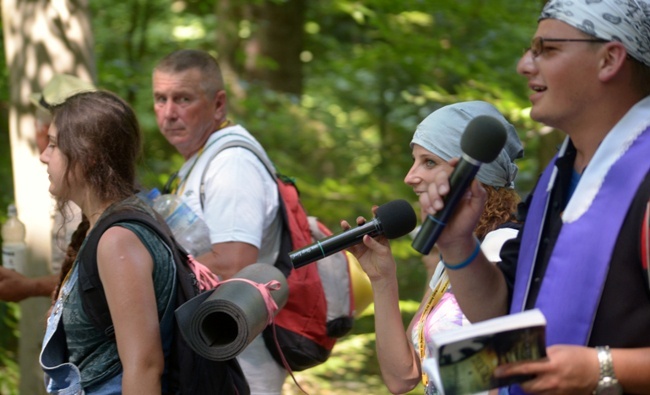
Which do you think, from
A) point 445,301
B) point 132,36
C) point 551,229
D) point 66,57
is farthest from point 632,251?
point 132,36

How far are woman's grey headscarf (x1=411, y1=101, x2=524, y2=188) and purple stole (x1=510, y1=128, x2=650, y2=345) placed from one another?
2.81ft

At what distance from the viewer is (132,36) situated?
10.8 metres

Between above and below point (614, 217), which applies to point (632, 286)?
below

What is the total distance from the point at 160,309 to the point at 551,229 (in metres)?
1.38

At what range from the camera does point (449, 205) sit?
2.23m

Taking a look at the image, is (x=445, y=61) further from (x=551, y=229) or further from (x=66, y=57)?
(x=551, y=229)

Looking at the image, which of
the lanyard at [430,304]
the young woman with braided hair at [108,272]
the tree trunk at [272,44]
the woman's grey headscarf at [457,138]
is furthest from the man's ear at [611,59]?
the tree trunk at [272,44]

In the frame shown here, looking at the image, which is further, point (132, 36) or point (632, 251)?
point (132, 36)

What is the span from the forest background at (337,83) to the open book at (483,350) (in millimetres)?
4775

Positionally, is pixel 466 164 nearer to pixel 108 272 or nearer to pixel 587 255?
pixel 587 255

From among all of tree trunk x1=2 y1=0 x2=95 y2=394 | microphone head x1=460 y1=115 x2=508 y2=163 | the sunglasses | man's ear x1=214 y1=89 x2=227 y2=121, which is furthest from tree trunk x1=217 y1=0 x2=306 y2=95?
microphone head x1=460 y1=115 x2=508 y2=163

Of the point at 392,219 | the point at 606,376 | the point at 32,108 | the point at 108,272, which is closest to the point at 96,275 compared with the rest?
the point at 108,272

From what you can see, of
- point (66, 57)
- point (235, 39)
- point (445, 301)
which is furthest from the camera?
point (235, 39)

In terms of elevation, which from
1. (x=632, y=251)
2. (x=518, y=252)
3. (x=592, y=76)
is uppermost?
(x=592, y=76)
